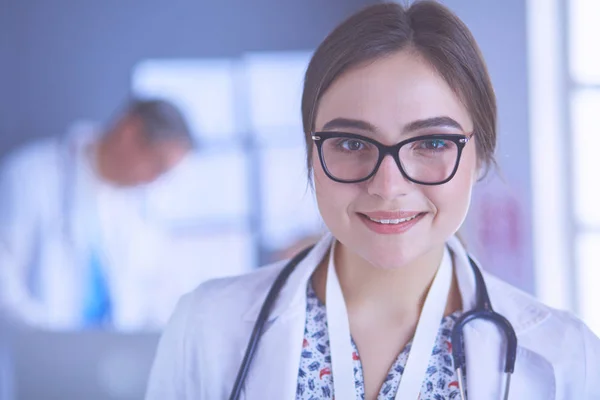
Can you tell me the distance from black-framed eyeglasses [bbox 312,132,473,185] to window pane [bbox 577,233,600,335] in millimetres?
1817

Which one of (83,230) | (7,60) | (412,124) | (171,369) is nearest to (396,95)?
(412,124)

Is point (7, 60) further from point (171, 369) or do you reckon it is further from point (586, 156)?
point (586, 156)

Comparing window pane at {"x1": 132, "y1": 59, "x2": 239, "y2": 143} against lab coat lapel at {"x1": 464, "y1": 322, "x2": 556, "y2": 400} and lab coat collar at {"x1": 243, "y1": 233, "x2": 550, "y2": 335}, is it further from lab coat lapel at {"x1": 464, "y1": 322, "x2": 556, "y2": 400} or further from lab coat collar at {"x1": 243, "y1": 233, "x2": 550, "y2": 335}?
lab coat lapel at {"x1": 464, "y1": 322, "x2": 556, "y2": 400}

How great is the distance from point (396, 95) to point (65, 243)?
9.27ft

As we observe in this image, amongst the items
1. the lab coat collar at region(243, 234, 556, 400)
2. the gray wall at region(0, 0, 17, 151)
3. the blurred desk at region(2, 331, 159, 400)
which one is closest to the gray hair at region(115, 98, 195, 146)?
the gray wall at region(0, 0, 17, 151)

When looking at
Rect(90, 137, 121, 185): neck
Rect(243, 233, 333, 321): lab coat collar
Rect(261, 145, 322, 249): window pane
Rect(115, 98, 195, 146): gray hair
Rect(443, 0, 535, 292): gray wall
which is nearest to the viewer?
Rect(243, 233, 333, 321): lab coat collar

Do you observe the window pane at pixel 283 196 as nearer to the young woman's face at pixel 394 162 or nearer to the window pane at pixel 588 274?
the window pane at pixel 588 274

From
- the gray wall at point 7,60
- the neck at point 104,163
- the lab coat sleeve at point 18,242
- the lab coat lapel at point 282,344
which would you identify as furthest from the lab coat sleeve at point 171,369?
the gray wall at point 7,60

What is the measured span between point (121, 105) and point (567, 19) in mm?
2306

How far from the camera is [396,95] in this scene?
98cm

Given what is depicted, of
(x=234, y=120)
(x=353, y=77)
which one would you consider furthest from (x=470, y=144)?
(x=234, y=120)

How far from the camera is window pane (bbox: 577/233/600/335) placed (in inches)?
99.8

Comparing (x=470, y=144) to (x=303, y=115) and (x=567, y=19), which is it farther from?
(x=567, y=19)

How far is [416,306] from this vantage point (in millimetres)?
1154
